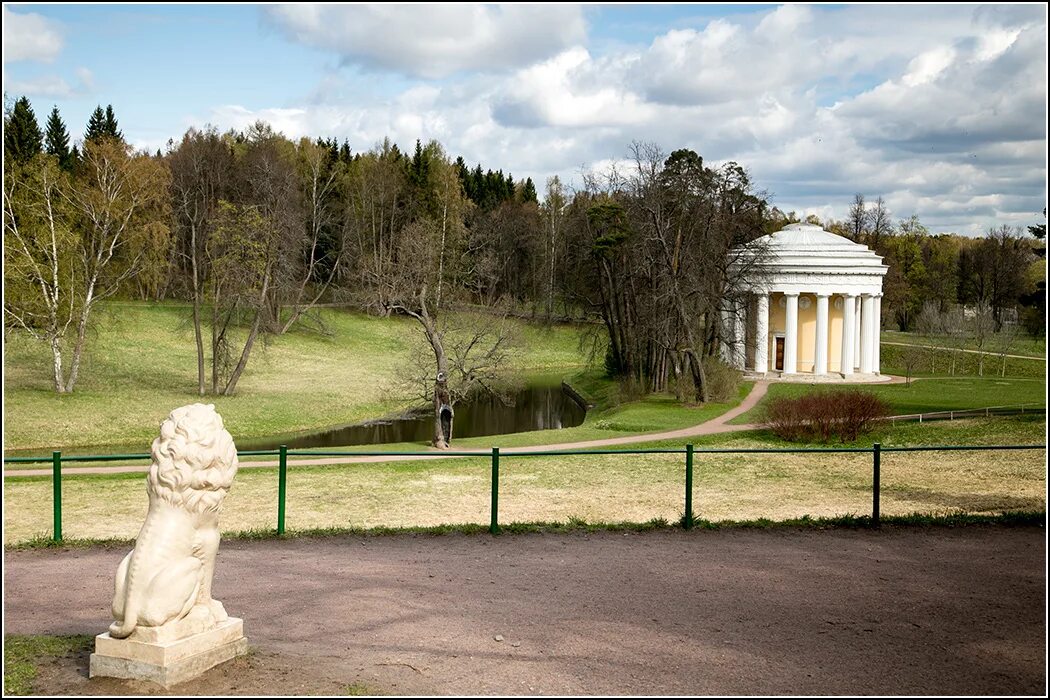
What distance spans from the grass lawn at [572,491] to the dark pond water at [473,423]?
10.7m

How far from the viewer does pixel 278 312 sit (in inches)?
Result: 2665

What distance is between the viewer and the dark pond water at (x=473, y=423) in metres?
37.5

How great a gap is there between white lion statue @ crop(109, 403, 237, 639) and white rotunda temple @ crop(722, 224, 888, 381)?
163 ft

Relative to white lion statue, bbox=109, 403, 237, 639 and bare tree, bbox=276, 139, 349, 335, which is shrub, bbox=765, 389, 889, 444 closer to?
white lion statue, bbox=109, 403, 237, 639

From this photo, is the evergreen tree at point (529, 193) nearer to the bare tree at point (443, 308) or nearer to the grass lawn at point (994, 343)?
the bare tree at point (443, 308)

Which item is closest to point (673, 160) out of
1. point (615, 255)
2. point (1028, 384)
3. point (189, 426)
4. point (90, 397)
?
point (615, 255)

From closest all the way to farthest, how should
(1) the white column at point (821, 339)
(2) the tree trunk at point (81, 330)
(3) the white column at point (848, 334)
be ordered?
(2) the tree trunk at point (81, 330) < (1) the white column at point (821, 339) < (3) the white column at point (848, 334)

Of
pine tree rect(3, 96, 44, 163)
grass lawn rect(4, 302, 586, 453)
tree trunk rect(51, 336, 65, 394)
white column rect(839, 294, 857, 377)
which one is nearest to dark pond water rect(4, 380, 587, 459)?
grass lawn rect(4, 302, 586, 453)

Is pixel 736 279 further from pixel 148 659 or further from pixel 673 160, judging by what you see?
pixel 148 659

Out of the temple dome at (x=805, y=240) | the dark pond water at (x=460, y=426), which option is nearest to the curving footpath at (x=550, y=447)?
the dark pond water at (x=460, y=426)

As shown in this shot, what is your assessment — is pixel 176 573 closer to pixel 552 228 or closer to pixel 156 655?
pixel 156 655

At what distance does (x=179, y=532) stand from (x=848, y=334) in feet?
178

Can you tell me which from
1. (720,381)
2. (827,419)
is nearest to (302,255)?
(720,381)

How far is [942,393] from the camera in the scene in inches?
1911
